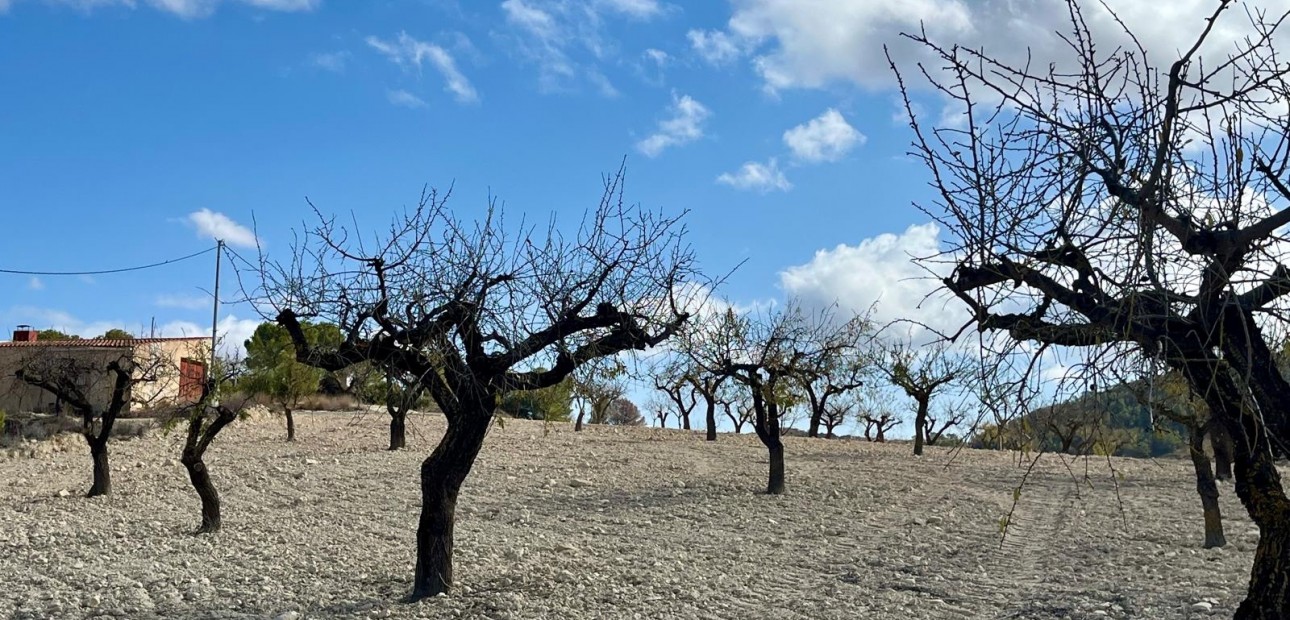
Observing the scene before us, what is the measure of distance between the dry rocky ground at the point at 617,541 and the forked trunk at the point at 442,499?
29 cm

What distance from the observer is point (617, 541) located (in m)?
12.5

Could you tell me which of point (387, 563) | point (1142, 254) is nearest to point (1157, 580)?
point (1142, 254)

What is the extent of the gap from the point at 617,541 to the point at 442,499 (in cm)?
388

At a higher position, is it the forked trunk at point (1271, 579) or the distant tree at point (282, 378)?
the distant tree at point (282, 378)

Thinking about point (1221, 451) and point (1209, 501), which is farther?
point (1221, 451)

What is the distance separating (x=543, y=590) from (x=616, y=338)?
2293mm

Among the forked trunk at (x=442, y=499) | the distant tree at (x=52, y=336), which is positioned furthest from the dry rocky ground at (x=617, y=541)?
the distant tree at (x=52, y=336)

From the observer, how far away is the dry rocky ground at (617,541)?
29.5 ft

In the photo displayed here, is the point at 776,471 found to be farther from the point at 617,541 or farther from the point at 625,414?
the point at 625,414

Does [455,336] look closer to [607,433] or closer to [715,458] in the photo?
[715,458]

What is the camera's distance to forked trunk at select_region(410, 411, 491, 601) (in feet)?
29.6

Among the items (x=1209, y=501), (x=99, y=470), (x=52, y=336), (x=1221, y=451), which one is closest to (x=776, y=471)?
(x=1209, y=501)

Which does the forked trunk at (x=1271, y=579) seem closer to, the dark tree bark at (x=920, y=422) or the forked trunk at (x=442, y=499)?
the forked trunk at (x=442, y=499)

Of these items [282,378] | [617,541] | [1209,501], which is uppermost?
[282,378]
